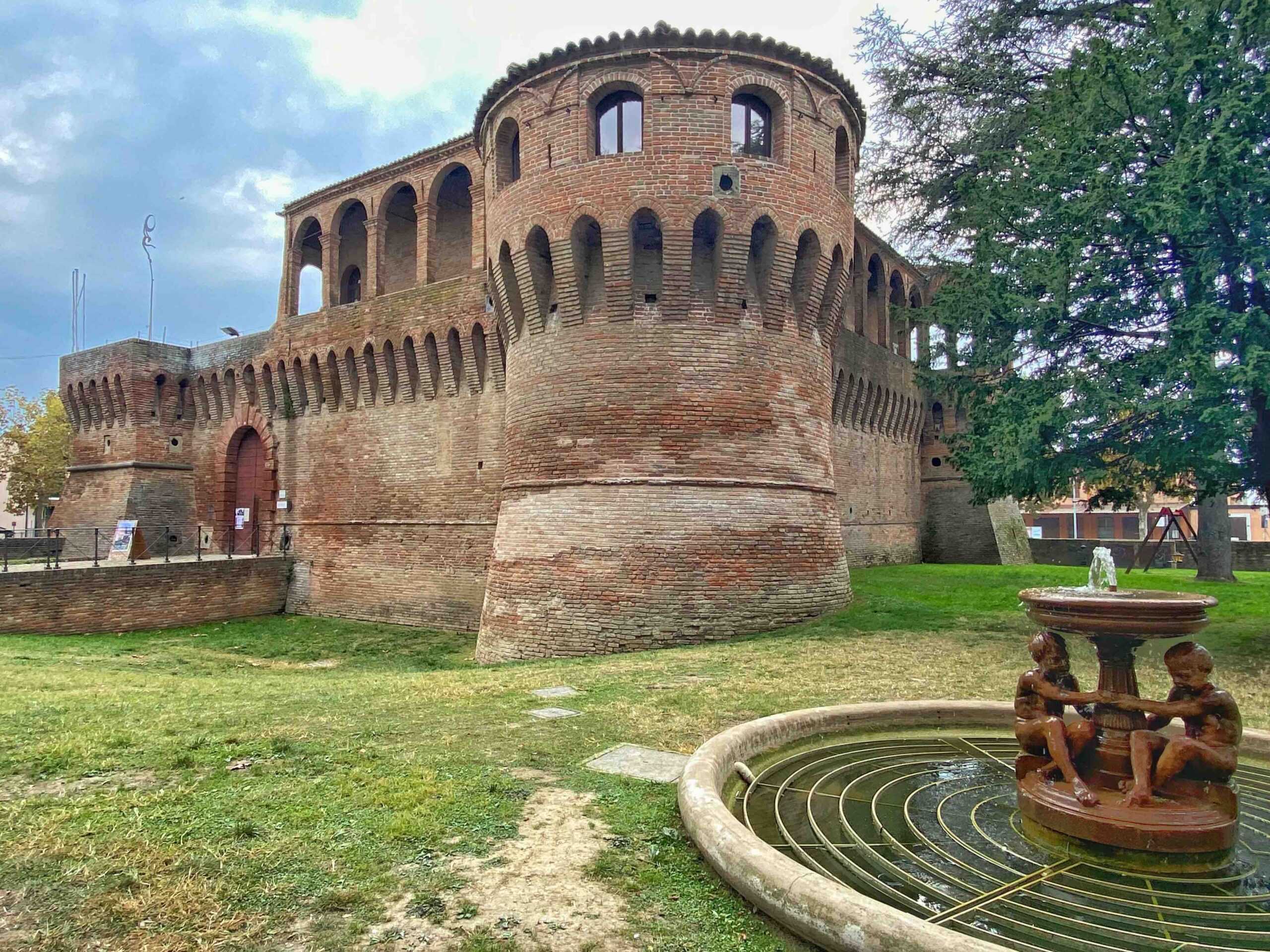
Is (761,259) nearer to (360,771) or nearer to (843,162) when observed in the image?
(843,162)

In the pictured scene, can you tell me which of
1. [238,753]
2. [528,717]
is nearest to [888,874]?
[528,717]

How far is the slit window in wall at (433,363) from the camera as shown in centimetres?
2003

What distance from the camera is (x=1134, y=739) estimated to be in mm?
4086

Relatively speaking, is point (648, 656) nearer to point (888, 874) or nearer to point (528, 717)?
point (528, 717)

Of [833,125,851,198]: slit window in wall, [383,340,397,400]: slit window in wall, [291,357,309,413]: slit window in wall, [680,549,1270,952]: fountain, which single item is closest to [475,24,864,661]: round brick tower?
[833,125,851,198]: slit window in wall

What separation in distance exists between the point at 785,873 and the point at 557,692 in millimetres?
4930

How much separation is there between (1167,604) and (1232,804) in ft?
3.41

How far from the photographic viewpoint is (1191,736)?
411 centimetres

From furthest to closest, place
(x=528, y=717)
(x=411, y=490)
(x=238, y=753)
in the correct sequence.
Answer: (x=411, y=490) < (x=528, y=717) < (x=238, y=753)

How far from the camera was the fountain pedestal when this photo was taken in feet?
12.8

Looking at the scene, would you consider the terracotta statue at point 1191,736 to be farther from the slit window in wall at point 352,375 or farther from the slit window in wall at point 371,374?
the slit window in wall at point 352,375

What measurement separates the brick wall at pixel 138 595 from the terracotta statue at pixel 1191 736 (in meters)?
20.5

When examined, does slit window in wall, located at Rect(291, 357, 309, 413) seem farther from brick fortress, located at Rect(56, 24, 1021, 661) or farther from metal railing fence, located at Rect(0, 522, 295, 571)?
brick fortress, located at Rect(56, 24, 1021, 661)

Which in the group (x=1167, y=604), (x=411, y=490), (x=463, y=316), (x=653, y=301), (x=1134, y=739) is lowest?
(x=1134, y=739)
